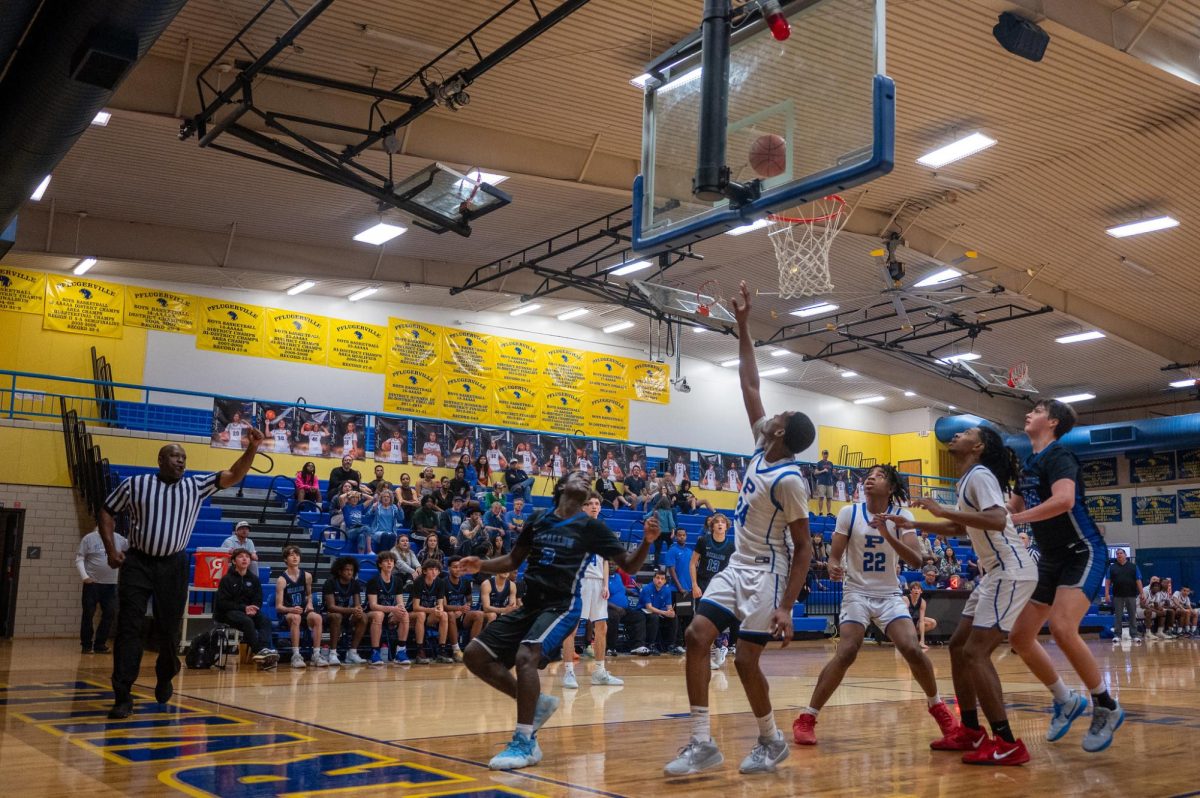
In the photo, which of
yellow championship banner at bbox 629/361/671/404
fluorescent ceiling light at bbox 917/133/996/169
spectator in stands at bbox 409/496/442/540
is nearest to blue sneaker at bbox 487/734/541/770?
spectator in stands at bbox 409/496/442/540

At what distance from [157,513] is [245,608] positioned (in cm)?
484

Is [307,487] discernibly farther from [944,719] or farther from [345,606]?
[944,719]

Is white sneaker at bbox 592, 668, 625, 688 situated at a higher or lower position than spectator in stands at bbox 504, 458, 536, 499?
lower

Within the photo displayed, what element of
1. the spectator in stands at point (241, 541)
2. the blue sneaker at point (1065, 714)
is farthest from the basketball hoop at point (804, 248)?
the blue sneaker at point (1065, 714)

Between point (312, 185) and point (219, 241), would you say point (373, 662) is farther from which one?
point (219, 241)

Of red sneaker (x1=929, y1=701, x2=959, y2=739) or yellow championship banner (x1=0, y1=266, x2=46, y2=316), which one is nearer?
red sneaker (x1=929, y1=701, x2=959, y2=739)

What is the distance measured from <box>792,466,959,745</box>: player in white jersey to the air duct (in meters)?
4.90

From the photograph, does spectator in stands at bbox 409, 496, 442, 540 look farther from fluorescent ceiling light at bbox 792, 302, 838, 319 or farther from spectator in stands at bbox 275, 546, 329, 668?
fluorescent ceiling light at bbox 792, 302, 838, 319

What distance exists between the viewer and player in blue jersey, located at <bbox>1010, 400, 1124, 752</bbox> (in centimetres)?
582

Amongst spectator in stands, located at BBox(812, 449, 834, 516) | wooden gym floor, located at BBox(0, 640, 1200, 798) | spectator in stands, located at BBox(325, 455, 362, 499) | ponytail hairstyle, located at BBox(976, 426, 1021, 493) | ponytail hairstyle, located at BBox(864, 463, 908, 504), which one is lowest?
wooden gym floor, located at BBox(0, 640, 1200, 798)

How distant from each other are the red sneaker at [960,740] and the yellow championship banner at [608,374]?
20.7 m

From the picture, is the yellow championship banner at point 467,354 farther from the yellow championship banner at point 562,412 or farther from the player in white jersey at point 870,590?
the player in white jersey at point 870,590

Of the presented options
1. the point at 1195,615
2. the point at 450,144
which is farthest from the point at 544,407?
the point at 1195,615

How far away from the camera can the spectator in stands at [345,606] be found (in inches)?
477
